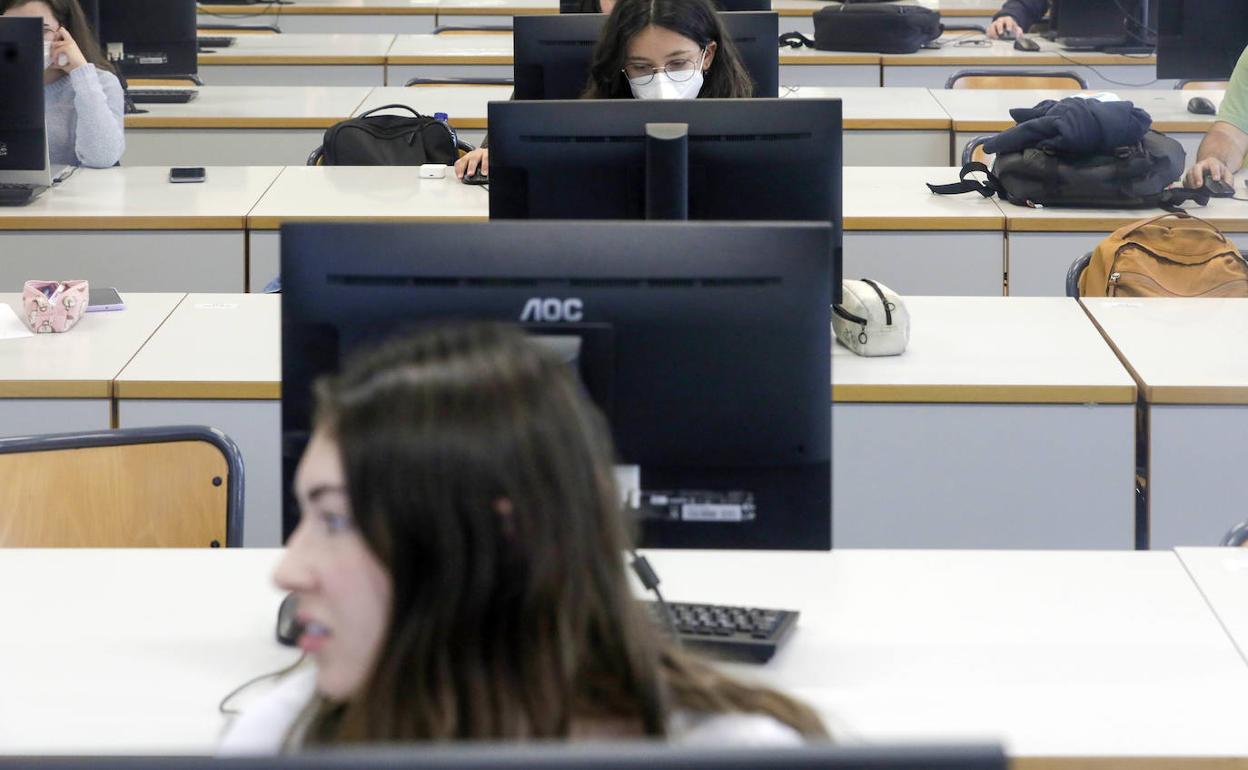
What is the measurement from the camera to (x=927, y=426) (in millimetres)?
2527

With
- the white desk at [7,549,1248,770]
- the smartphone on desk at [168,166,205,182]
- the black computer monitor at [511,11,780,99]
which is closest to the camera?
the white desk at [7,549,1248,770]

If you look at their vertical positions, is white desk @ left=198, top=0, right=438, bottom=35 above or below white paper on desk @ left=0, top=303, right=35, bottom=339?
above

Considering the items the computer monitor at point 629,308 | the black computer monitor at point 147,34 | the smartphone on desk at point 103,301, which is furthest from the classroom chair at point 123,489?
the black computer monitor at point 147,34

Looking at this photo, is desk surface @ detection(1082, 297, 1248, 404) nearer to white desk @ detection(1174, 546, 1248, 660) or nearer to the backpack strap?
white desk @ detection(1174, 546, 1248, 660)

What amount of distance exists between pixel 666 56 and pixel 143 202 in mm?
1323

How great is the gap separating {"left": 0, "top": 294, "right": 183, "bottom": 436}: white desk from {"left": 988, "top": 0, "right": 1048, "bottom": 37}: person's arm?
4.92 metres

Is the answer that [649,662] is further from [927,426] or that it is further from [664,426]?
[927,426]

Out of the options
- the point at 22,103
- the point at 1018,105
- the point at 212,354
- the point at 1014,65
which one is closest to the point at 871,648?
the point at 212,354

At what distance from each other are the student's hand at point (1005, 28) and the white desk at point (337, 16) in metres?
2.58

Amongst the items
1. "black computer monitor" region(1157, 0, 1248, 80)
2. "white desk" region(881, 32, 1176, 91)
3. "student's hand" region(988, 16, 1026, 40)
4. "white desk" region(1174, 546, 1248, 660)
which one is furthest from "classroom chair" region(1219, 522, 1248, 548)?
"student's hand" region(988, 16, 1026, 40)

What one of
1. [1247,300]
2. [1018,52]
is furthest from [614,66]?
[1018,52]

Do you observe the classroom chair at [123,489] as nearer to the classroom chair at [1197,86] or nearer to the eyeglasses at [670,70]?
the eyeglasses at [670,70]

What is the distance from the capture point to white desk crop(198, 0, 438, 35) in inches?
309

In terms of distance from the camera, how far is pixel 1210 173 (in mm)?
3795
